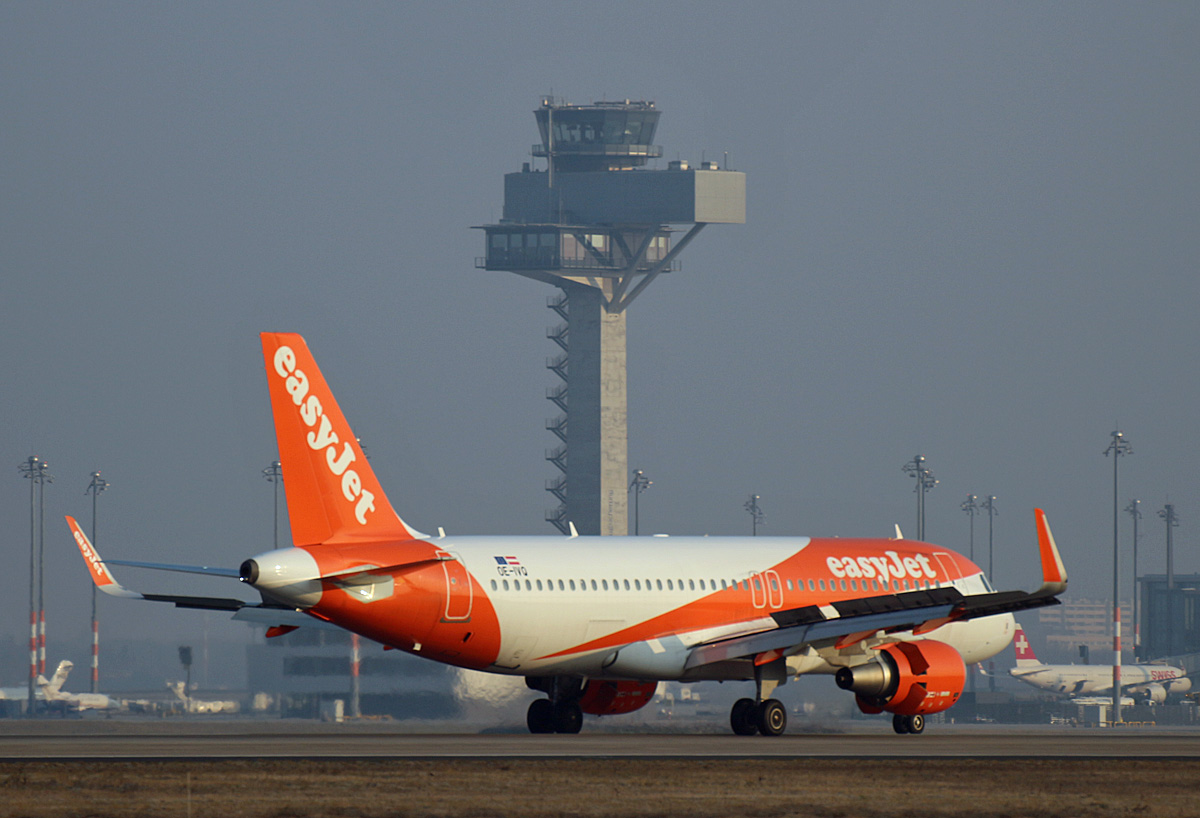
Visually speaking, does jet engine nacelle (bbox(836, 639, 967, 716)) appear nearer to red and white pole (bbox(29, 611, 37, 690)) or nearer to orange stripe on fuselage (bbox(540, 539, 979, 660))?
orange stripe on fuselage (bbox(540, 539, 979, 660))

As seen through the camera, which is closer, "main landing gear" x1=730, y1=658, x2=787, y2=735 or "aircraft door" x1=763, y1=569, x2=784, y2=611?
"main landing gear" x1=730, y1=658, x2=787, y2=735

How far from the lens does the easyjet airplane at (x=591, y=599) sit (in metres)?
35.4

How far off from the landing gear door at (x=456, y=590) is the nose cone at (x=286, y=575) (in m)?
2.84

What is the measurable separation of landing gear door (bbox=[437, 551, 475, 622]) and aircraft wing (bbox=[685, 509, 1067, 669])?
205 inches

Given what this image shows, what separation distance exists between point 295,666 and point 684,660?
5541 cm

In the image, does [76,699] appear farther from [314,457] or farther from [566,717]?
[314,457]

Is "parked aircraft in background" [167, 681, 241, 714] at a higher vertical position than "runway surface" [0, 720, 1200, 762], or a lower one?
lower

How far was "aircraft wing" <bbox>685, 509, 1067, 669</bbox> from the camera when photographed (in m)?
36.9

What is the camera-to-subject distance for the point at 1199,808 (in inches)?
953

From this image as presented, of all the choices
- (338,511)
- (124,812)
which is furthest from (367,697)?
(124,812)

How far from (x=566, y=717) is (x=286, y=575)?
30.5 feet

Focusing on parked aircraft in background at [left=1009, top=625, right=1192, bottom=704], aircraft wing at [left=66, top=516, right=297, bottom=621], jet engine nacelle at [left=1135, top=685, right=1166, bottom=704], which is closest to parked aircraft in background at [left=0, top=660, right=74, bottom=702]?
parked aircraft in background at [left=1009, top=625, right=1192, bottom=704]

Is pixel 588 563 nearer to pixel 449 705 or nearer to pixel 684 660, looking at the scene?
pixel 684 660

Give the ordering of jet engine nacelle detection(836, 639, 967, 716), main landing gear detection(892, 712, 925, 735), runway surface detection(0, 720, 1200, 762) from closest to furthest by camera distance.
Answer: runway surface detection(0, 720, 1200, 762) < jet engine nacelle detection(836, 639, 967, 716) < main landing gear detection(892, 712, 925, 735)
